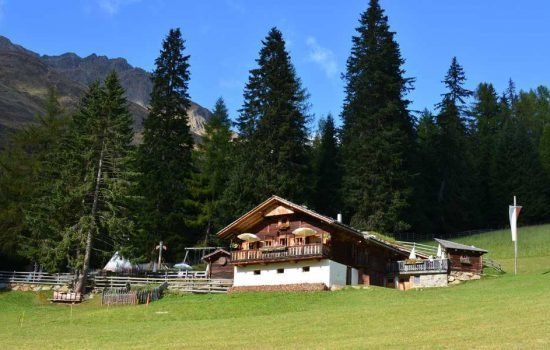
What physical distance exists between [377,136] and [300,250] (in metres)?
21.4

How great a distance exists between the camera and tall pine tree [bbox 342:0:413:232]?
56.8 meters

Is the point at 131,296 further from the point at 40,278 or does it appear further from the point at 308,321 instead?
the point at 308,321

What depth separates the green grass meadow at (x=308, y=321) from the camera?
19031 millimetres

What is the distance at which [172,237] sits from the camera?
181 ft

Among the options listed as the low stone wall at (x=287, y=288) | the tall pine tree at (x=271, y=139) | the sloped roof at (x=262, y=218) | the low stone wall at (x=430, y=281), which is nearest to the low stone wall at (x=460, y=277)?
the low stone wall at (x=430, y=281)

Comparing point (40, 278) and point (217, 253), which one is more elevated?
point (217, 253)

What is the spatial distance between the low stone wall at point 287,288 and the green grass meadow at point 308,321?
86.9 inches

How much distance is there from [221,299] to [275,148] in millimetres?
21048

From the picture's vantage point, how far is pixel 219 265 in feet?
163

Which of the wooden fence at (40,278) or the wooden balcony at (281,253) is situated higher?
the wooden balcony at (281,253)

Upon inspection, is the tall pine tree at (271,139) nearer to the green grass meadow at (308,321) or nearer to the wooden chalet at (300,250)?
the wooden chalet at (300,250)

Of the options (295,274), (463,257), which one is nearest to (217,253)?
(295,274)

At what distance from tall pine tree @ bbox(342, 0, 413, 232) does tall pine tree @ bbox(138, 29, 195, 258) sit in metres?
15.8

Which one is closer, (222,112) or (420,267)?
(420,267)
